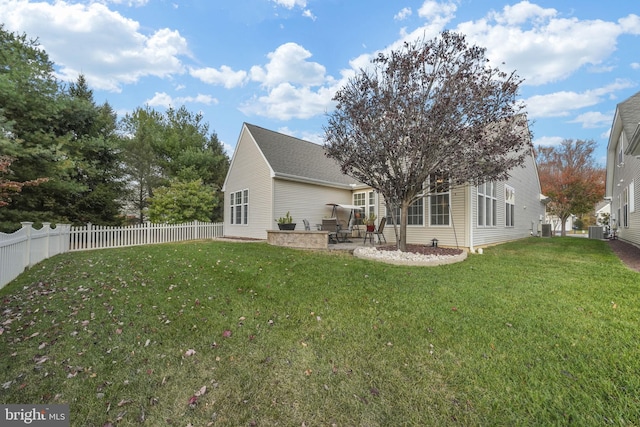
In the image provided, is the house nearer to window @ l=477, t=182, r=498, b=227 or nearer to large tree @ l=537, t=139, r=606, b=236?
window @ l=477, t=182, r=498, b=227

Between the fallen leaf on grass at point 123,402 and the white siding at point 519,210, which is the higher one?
the white siding at point 519,210

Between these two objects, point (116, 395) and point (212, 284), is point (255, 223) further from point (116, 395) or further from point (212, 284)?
point (116, 395)

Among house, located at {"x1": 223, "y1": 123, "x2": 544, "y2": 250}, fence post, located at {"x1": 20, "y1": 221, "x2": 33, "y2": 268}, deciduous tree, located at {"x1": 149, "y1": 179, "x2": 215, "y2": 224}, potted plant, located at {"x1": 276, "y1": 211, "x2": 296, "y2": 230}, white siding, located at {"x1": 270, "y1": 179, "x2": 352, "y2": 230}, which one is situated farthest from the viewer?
deciduous tree, located at {"x1": 149, "y1": 179, "x2": 215, "y2": 224}

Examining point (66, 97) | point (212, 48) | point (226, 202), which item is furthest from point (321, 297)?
point (66, 97)

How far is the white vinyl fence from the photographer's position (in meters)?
5.33

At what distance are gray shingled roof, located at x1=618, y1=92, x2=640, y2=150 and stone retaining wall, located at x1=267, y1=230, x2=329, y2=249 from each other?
967 centimetres

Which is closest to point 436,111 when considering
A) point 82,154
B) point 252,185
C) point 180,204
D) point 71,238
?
point 252,185

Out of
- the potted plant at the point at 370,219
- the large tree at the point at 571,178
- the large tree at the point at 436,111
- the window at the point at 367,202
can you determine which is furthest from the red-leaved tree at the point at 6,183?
the large tree at the point at 571,178

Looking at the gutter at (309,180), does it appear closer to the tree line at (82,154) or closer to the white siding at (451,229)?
the white siding at (451,229)

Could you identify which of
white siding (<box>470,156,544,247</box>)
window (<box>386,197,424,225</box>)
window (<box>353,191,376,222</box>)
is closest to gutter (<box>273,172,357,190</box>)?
window (<box>353,191,376,222</box>)

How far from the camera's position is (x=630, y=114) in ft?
30.7

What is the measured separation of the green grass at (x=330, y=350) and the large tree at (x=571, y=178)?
2125 cm

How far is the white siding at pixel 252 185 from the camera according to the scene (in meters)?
12.4

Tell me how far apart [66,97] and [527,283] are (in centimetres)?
1876
